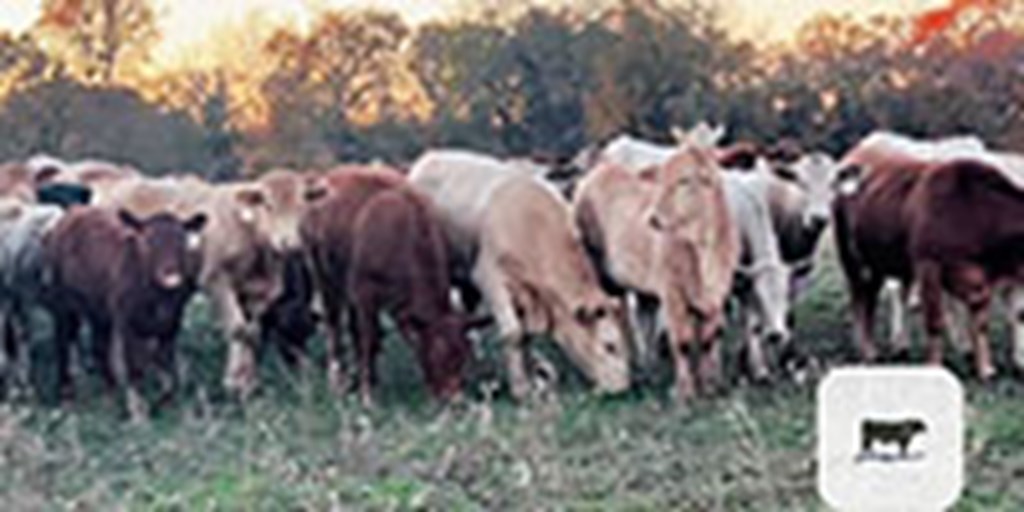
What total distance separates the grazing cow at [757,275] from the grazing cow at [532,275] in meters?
0.87

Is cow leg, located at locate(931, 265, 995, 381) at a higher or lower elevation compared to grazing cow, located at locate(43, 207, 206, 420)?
lower

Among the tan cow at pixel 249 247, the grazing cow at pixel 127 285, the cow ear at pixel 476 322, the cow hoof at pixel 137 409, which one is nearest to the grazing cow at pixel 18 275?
the grazing cow at pixel 127 285

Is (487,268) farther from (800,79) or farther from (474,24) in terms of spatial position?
(474,24)

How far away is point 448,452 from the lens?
10039mm

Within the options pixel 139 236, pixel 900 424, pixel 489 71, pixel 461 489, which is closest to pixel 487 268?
pixel 139 236

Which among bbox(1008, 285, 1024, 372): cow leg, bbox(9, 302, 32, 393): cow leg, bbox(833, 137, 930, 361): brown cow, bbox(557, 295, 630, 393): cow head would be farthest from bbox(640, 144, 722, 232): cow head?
bbox(9, 302, 32, 393): cow leg

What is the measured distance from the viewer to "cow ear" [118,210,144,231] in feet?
46.7

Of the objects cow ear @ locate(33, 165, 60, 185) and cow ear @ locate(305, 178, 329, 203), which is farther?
cow ear @ locate(33, 165, 60, 185)

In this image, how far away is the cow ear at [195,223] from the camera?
14273 mm

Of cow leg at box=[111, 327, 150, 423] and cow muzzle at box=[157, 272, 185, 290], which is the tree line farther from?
cow muzzle at box=[157, 272, 185, 290]

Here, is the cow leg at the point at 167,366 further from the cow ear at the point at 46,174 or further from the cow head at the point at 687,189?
the cow ear at the point at 46,174

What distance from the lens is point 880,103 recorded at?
36719mm

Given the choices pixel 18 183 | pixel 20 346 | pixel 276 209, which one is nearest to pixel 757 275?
pixel 276 209

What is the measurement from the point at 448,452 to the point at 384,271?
162 inches
